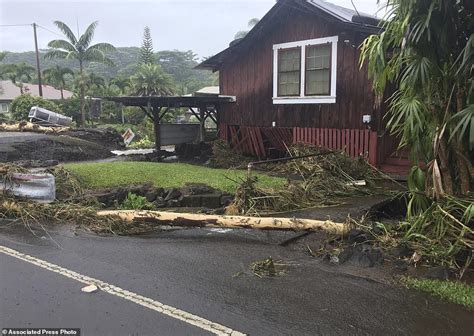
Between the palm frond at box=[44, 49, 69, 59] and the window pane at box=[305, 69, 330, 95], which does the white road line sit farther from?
the palm frond at box=[44, 49, 69, 59]

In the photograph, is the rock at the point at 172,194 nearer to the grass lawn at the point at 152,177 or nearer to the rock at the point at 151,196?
the rock at the point at 151,196

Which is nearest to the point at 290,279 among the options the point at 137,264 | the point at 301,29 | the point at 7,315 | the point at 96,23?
the point at 137,264

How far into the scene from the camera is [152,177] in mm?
11086

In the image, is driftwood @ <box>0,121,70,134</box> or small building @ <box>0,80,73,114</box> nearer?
driftwood @ <box>0,121,70,134</box>

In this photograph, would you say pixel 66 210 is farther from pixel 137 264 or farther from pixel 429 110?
pixel 429 110

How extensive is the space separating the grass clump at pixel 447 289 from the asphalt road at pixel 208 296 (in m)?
0.14

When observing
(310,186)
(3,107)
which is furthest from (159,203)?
(3,107)

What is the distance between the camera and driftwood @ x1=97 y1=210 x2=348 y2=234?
6469 millimetres

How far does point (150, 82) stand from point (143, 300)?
Result: 43.4m

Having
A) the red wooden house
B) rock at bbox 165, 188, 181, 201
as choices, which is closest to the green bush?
the red wooden house

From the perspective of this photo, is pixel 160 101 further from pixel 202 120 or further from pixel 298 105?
pixel 298 105

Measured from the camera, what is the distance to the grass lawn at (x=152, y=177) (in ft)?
33.8

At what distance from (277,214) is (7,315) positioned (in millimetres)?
4947

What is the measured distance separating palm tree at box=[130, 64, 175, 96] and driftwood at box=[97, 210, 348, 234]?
3920 cm
